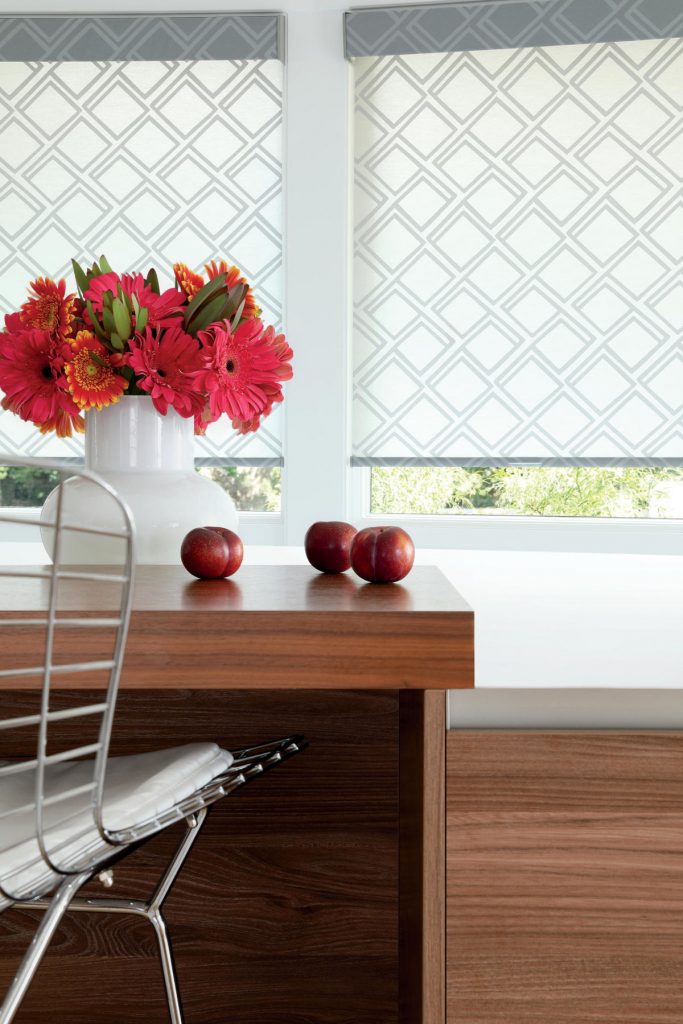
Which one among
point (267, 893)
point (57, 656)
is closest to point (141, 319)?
point (57, 656)

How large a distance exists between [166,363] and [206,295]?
3.9 inches

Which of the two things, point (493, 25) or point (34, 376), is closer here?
point (34, 376)

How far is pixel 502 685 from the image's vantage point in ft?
2.82

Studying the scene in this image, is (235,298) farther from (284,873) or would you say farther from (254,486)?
(254,486)

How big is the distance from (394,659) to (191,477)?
54 centimetres

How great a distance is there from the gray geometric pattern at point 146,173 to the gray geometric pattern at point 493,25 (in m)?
0.41

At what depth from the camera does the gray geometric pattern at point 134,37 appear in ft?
11.6

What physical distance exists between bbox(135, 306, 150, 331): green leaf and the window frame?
2.34 m

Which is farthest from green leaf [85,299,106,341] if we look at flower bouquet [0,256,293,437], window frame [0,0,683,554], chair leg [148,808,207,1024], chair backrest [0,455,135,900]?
window frame [0,0,683,554]

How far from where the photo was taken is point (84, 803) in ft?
2.89

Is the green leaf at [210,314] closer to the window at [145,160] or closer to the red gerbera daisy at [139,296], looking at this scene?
the red gerbera daisy at [139,296]

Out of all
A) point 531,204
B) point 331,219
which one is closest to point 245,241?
point 331,219

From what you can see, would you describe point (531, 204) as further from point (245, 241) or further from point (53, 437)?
point (53, 437)

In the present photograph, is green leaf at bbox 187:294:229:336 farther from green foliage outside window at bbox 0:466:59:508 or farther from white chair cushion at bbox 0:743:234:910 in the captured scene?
green foliage outside window at bbox 0:466:59:508
